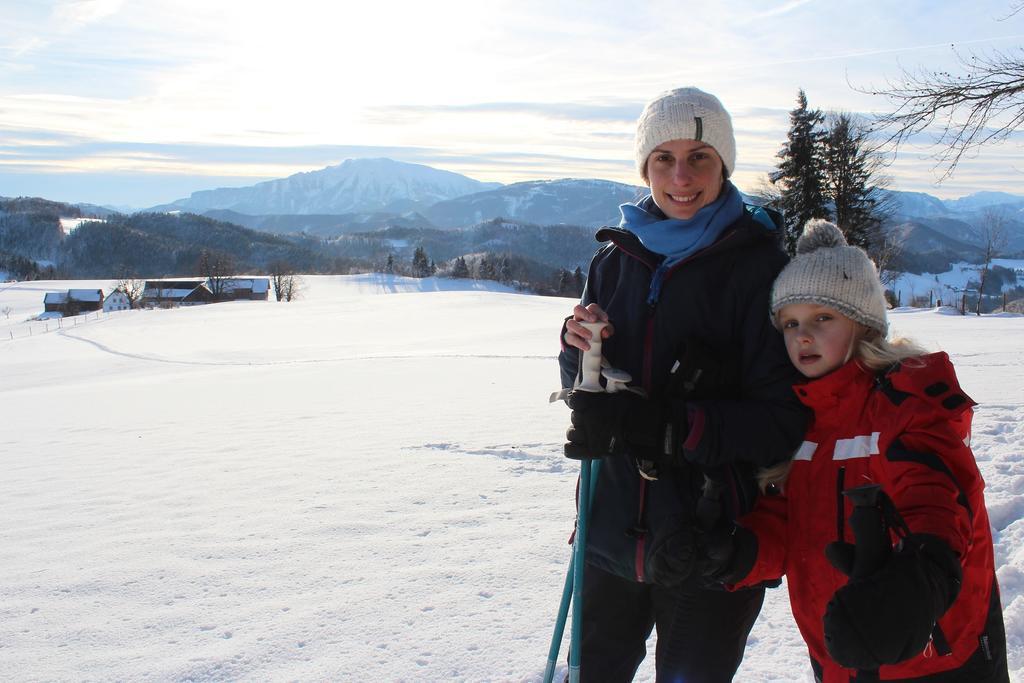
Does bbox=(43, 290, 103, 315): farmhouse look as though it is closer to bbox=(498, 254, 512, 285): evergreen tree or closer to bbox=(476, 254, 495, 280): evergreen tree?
bbox=(476, 254, 495, 280): evergreen tree

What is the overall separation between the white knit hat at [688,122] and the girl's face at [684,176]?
0.02 metres

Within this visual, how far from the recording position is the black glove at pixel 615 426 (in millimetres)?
1823

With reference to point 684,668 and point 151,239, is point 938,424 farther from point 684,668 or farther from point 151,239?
point 151,239

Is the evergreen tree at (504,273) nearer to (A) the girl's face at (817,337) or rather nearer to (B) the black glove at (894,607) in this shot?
(A) the girl's face at (817,337)

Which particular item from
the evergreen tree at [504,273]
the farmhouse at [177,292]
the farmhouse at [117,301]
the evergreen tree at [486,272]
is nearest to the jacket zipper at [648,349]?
the farmhouse at [177,292]

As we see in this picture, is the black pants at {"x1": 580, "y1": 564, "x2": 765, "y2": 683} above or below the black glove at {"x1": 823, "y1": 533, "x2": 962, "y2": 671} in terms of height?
below

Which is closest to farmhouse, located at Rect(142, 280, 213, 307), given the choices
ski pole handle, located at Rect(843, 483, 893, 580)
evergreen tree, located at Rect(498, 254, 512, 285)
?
evergreen tree, located at Rect(498, 254, 512, 285)

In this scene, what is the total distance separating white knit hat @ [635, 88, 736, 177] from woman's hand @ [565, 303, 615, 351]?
1.81ft

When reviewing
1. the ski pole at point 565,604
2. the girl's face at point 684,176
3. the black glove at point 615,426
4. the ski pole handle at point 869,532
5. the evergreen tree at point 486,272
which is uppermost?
the evergreen tree at point 486,272

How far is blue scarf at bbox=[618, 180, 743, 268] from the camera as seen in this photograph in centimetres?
191

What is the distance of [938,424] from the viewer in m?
1.58

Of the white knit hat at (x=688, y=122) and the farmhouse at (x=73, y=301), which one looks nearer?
the white knit hat at (x=688, y=122)

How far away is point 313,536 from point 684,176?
3.22 metres

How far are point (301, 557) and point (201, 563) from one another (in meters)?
0.56
